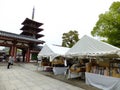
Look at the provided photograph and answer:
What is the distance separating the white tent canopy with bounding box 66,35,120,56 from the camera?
635 cm

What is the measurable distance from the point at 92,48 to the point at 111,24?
9.23 meters

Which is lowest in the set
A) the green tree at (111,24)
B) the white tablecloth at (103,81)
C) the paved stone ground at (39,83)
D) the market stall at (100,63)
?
the paved stone ground at (39,83)

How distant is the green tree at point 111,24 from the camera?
1552 cm

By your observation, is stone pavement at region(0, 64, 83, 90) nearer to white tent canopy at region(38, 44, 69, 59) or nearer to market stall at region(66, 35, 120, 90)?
market stall at region(66, 35, 120, 90)

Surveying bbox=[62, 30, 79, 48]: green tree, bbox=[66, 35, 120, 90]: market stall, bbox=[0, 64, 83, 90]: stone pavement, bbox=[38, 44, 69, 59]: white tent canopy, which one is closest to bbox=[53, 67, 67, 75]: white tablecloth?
bbox=[38, 44, 69, 59]: white tent canopy

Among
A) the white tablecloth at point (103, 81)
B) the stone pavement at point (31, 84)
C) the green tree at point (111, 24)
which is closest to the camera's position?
the white tablecloth at point (103, 81)

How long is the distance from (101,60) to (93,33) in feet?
33.7

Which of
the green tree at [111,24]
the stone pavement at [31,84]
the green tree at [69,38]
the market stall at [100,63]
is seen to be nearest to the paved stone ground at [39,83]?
the stone pavement at [31,84]

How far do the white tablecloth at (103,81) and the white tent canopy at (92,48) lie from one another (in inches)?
43.0

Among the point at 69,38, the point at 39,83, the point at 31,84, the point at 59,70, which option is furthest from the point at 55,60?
the point at 69,38

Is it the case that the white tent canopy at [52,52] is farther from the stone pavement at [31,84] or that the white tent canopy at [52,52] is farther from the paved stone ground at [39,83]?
the stone pavement at [31,84]

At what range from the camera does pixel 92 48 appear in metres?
7.52

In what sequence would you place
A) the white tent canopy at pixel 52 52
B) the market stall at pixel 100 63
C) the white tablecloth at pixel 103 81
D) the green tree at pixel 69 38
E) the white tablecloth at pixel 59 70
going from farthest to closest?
1. the green tree at pixel 69 38
2. the white tablecloth at pixel 59 70
3. the white tent canopy at pixel 52 52
4. the market stall at pixel 100 63
5. the white tablecloth at pixel 103 81

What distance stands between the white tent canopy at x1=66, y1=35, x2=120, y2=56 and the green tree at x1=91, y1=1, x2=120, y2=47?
8340 millimetres
